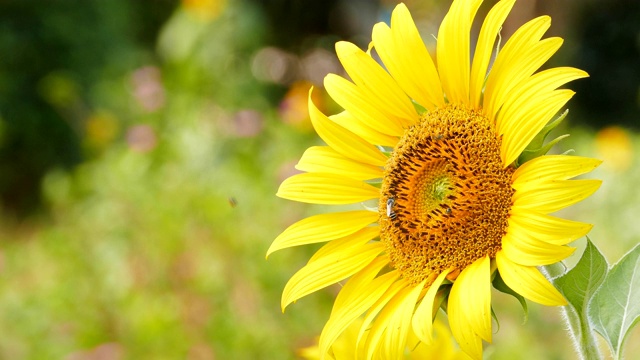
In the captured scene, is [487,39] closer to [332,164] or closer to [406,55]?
[406,55]

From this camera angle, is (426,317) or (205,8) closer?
(426,317)

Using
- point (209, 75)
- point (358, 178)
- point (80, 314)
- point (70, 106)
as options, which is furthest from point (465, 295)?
point (70, 106)

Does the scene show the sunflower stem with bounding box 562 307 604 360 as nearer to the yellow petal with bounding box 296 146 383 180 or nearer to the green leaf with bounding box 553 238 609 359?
the green leaf with bounding box 553 238 609 359

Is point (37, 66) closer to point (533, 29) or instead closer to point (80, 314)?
point (80, 314)

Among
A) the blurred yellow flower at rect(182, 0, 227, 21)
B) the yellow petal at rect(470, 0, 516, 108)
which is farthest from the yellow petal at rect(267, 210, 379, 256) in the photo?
the blurred yellow flower at rect(182, 0, 227, 21)

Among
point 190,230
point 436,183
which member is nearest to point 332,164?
point 436,183

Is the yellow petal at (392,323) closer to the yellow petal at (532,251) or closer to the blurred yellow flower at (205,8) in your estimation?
the yellow petal at (532,251)

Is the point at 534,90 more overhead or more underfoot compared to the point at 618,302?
more overhead
